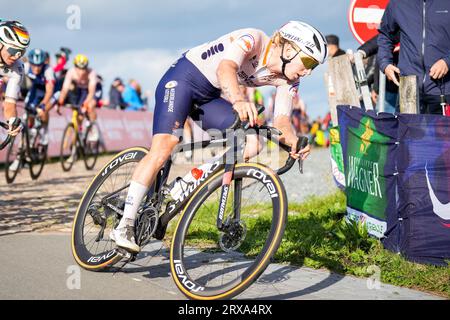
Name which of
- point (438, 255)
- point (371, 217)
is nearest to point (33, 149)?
point (371, 217)

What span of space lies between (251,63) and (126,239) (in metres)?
1.65

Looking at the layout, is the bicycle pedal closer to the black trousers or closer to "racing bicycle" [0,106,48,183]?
the black trousers

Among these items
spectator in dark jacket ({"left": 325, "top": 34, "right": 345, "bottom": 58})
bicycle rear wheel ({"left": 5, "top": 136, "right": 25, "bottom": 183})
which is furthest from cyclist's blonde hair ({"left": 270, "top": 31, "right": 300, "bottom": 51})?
bicycle rear wheel ({"left": 5, "top": 136, "right": 25, "bottom": 183})

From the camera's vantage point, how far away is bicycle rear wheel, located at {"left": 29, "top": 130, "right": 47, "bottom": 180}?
1346 centimetres

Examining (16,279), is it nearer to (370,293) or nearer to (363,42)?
(370,293)

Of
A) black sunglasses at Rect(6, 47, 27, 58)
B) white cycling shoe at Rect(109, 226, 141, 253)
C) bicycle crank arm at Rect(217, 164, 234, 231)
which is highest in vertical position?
black sunglasses at Rect(6, 47, 27, 58)

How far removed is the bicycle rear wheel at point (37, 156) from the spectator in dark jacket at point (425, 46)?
814cm

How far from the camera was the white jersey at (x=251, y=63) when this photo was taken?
521 centimetres

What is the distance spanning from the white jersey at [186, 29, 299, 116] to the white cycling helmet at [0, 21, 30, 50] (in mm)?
2445

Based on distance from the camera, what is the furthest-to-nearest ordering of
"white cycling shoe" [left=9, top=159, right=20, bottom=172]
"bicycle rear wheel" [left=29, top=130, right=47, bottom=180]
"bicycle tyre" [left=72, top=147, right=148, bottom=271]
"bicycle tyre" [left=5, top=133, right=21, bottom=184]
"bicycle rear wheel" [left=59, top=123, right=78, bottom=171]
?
1. "bicycle rear wheel" [left=59, top=123, right=78, bottom=171]
2. "bicycle rear wheel" [left=29, top=130, right=47, bottom=180]
3. "white cycling shoe" [left=9, top=159, right=20, bottom=172]
4. "bicycle tyre" [left=5, top=133, right=21, bottom=184]
5. "bicycle tyre" [left=72, top=147, right=148, bottom=271]

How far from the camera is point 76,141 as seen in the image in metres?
15.3

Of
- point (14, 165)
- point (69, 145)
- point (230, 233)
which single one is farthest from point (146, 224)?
point (69, 145)

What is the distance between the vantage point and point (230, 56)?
5004 millimetres

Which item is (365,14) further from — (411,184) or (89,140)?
(89,140)
